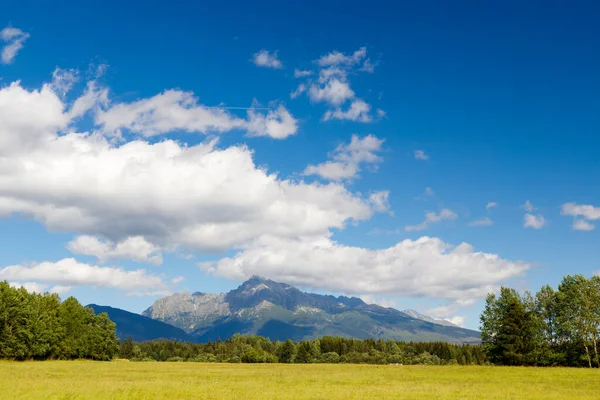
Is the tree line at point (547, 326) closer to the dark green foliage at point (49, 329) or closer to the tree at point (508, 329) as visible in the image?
the tree at point (508, 329)

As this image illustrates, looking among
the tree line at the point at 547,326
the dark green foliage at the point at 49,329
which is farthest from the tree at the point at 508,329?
the dark green foliage at the point at 49,329

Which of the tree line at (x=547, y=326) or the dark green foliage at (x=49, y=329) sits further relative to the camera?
the dark green foliage at (x=49, y=329)

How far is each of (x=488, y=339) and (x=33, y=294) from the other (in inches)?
4201

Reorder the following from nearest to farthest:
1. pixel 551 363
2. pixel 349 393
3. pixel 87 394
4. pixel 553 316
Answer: pixel 87 394
pixel 349 393
pixel 551 363
pixel 553 316

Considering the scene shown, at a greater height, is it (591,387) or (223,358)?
(591,387)

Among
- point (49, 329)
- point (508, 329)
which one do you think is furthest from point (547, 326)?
point (49, 329)

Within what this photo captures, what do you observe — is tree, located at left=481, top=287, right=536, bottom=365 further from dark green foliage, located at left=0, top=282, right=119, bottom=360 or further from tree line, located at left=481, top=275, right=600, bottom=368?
dark green foliage, located at left=0, top=282, right=119, bottom=360

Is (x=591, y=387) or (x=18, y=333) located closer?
(x=591, y=387)

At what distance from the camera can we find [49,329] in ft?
327

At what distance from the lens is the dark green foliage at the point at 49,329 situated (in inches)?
3524

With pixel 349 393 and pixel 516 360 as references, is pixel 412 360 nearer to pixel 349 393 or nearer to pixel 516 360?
pixel 516 360

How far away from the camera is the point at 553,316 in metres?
89.1

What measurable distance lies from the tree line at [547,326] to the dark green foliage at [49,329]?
95.5 m

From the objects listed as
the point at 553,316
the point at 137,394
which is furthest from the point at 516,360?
the point at 137,394
